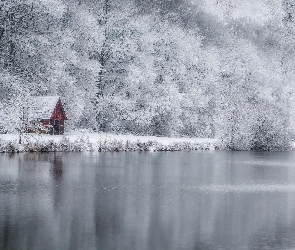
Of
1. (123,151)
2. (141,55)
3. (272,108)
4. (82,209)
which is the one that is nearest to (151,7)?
(141,55)

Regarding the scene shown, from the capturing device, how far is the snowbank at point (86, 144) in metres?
37.7

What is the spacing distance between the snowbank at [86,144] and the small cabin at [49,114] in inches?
53.4

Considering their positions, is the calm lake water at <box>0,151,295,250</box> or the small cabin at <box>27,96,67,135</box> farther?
the small cabin at <box>27,96,67,135</box>

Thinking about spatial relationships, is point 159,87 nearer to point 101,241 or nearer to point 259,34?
point 259,34

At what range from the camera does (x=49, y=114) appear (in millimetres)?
44438

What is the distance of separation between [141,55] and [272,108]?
14.8m

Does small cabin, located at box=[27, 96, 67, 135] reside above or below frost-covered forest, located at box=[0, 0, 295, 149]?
below

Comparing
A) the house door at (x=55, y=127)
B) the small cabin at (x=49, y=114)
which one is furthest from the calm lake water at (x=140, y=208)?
the house door at (x=55, y=127)

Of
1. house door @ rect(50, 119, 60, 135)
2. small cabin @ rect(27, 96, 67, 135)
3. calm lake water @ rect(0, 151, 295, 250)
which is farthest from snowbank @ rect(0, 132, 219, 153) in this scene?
calm lake water @ rect(0, 151, 295, 250)

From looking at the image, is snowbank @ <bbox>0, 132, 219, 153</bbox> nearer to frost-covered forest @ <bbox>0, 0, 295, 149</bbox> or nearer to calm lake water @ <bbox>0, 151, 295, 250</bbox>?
frost-covered forest @ <bbox>0, 0, 295, 149</bbox>

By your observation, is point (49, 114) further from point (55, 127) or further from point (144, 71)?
point (144, 71)

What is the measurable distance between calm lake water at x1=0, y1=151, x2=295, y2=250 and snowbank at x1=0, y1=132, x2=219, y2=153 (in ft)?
28.0

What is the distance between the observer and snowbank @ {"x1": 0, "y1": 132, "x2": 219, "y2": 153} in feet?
124

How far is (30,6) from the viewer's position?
46.8 meters
